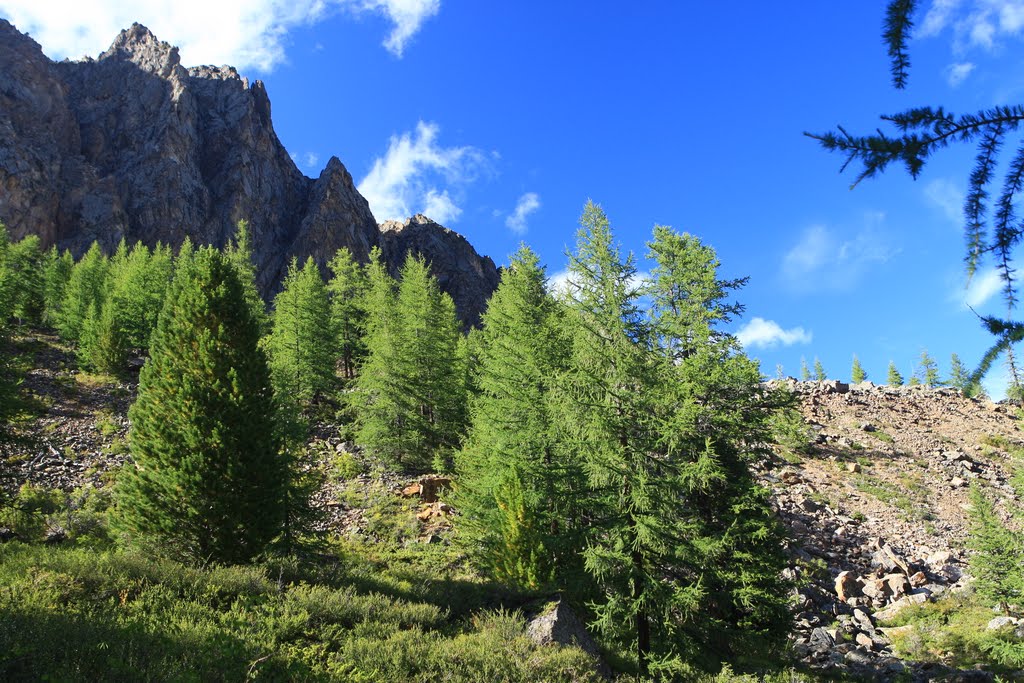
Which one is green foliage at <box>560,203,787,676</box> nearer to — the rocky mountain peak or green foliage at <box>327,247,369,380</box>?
green foliage at <box>327,247,369,380</box>

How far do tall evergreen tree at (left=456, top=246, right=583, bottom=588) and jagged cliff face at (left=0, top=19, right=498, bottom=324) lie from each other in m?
88.7

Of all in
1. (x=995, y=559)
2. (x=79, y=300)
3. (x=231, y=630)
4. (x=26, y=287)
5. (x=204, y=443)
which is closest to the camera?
(x=231, y=630)

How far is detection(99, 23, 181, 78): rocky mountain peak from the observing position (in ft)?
356

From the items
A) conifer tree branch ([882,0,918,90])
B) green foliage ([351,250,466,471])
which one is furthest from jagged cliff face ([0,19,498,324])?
conifer tree branch ([882,0,918,90])

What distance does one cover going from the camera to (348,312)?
120 feet

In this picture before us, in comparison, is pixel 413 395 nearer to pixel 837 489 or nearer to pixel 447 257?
pixel 837 489

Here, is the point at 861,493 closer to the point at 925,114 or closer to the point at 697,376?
the point at 697,376

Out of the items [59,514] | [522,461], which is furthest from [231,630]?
[59,514]

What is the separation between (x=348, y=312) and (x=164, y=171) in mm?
84658

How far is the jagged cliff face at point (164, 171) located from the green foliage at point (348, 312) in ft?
213

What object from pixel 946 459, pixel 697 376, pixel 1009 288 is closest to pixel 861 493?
pixel 946 459

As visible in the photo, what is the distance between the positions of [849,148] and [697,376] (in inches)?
462

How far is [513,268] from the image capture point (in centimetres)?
1848

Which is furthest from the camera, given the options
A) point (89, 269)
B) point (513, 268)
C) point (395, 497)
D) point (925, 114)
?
point (89, 269)
